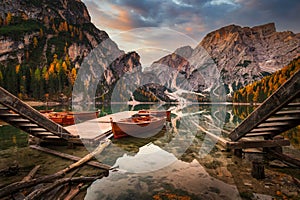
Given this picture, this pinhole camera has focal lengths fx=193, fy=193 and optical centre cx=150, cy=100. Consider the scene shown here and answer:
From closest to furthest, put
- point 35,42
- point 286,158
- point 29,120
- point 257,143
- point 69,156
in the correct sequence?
point 29,120
point 286,158
point 257,143
point 69,156
point 35,42

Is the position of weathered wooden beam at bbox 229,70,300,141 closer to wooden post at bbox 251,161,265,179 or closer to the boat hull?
wooden post at bbox 251,161,265,179

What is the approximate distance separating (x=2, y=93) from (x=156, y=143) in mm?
11334

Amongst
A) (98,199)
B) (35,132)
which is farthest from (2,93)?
(35,132)

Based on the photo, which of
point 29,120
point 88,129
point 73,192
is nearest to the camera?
point 73,192

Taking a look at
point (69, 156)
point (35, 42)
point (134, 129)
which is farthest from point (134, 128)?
point (35, 42)

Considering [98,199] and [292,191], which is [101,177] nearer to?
[98,199]

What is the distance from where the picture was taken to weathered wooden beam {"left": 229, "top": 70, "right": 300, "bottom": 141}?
194 inches

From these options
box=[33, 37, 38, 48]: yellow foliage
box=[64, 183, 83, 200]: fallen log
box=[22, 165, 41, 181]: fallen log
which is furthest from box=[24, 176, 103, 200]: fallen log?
box=[33, 37, 38, 48]: yellow foliage

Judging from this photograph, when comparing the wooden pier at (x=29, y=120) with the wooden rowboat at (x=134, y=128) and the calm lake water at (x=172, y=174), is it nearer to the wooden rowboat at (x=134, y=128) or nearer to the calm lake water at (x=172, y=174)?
the wooden rowboat at (x=134, y=128)

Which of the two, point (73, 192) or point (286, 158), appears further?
point (286, 158)

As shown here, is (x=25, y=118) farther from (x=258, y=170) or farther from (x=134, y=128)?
(x=134, y=128)

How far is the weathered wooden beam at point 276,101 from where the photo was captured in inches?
194

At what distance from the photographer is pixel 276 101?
5703 millimetres

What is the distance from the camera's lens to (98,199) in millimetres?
5988
